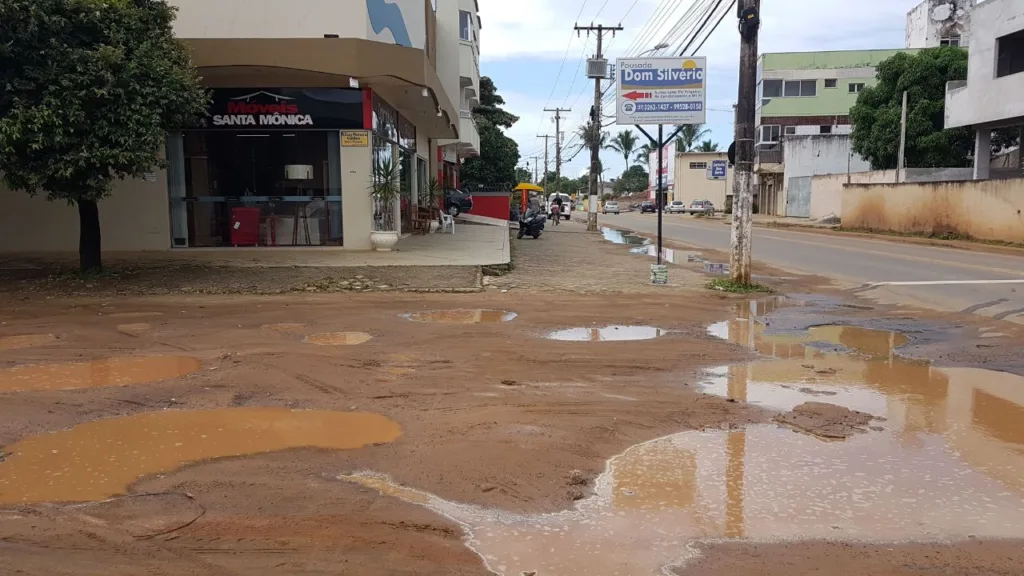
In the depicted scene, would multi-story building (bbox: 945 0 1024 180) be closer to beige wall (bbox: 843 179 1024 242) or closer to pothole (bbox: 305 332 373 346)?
beige wall (bbox: 843 179 1024 242)

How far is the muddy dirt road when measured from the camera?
12.0ft

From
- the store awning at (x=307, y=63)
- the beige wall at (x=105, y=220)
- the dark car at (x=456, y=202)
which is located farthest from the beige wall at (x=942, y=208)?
the beige wall at (x=105, y=220)

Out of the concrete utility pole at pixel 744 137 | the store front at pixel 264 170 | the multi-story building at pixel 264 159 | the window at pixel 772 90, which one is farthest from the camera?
the window at pixel 772 90

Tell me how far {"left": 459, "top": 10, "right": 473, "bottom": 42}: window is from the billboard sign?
647 inches

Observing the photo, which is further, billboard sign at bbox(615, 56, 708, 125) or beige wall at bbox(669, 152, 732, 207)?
beige wall at bbox(669, 152, 732, 207)

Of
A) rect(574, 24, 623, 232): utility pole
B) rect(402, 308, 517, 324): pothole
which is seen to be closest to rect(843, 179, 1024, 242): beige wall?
rect(574, 24, 623, 232): utility pole

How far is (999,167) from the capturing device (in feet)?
108

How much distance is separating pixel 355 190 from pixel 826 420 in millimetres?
12703

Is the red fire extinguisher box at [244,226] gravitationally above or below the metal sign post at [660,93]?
below

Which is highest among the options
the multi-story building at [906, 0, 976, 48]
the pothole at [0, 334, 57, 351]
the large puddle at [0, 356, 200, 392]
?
the multi-story building at [906, 0, 976, 48]

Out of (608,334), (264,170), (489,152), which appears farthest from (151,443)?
(489,152)

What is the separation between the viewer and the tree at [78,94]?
10508 millimetres

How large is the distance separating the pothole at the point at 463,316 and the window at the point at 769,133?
48.8 metres

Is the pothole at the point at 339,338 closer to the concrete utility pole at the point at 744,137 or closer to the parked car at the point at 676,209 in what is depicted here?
the concrete utility pole at the point at 744,137
